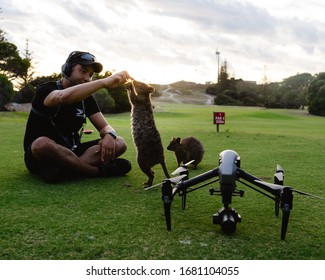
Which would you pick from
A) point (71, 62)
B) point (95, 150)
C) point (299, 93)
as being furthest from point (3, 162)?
point (299, 93)

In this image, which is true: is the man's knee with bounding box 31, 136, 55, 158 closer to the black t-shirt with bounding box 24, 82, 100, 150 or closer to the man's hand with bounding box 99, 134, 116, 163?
the black t-shirt with bounding box 24, 82, 100, 150

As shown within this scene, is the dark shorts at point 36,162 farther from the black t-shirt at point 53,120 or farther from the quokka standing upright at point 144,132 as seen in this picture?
the quokka standing upright at point 144,132

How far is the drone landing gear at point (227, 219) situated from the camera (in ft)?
10.6

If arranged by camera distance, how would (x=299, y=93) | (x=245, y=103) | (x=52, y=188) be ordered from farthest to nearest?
(x=245, y=103), (x=299, y=93), (x=52, y=188)

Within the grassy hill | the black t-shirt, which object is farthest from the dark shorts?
the grassy hill

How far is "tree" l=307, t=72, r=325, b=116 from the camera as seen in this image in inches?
1727

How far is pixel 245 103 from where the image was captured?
64938mm

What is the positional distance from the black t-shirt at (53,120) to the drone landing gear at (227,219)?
2.81 m

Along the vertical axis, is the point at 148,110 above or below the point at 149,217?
above

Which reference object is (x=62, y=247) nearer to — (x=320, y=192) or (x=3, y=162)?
→ (x=320, y=192)

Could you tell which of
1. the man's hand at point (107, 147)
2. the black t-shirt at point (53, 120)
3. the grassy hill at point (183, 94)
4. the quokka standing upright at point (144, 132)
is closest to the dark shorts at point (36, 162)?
the black t-shirt at point (53, 120)

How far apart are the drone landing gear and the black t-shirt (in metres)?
2.81

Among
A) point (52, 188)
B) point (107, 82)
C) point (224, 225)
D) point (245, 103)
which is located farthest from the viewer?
point (245, 103)

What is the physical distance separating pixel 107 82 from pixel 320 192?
2.76m
